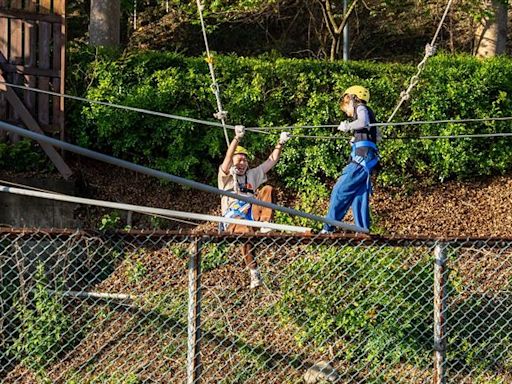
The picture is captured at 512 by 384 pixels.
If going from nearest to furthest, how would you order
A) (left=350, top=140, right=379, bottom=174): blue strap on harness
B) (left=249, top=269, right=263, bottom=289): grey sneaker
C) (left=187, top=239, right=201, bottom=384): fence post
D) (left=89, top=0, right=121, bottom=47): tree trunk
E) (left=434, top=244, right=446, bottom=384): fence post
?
1. (left=187, top=239, right=201, bottom=384): fence post
2. (left=434, top=244, right=446, bottom=384): fence post
3. (left=350, top=140, right=379, bottom=174): blue strap on harness
4. (left=249, top=269, right=263, bottom=289): grey sneaker
5. (left=89, top=0, right=121, bottom=47): tree trunk

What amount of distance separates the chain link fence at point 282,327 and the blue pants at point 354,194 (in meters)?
0.38

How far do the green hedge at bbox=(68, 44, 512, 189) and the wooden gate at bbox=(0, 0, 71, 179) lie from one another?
39 cm

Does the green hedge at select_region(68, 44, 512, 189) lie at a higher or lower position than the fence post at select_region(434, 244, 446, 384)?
higher

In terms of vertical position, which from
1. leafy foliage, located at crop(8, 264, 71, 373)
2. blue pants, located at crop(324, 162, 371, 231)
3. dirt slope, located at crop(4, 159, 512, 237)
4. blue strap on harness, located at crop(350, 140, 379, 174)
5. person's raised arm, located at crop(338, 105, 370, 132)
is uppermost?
person's raised arm, located at crop(338, 105, 370, 132)

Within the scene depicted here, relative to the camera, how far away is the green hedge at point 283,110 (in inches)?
467

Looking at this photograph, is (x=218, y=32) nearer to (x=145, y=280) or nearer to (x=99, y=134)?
(x=99, y=134)

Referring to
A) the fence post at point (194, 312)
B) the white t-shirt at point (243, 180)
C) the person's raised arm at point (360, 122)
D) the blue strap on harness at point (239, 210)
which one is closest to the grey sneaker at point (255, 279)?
the blue strap on harness at point (239, 210)

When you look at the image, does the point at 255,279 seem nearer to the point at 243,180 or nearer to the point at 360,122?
the point at 243,180

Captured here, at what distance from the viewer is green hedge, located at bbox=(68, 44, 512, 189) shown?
11852 millimetres

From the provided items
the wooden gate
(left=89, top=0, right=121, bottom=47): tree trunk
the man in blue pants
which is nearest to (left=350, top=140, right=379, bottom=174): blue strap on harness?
the man in blue pants

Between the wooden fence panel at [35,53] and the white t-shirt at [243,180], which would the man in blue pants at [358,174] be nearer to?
the white t-shirt at [243,180]

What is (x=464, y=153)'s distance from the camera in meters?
11.9

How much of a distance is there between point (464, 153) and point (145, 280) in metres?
4.62

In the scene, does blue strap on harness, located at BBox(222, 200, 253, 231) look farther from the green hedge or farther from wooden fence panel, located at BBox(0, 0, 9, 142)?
wooden fence panel, located at BBox(0, 0, 9, 142)
